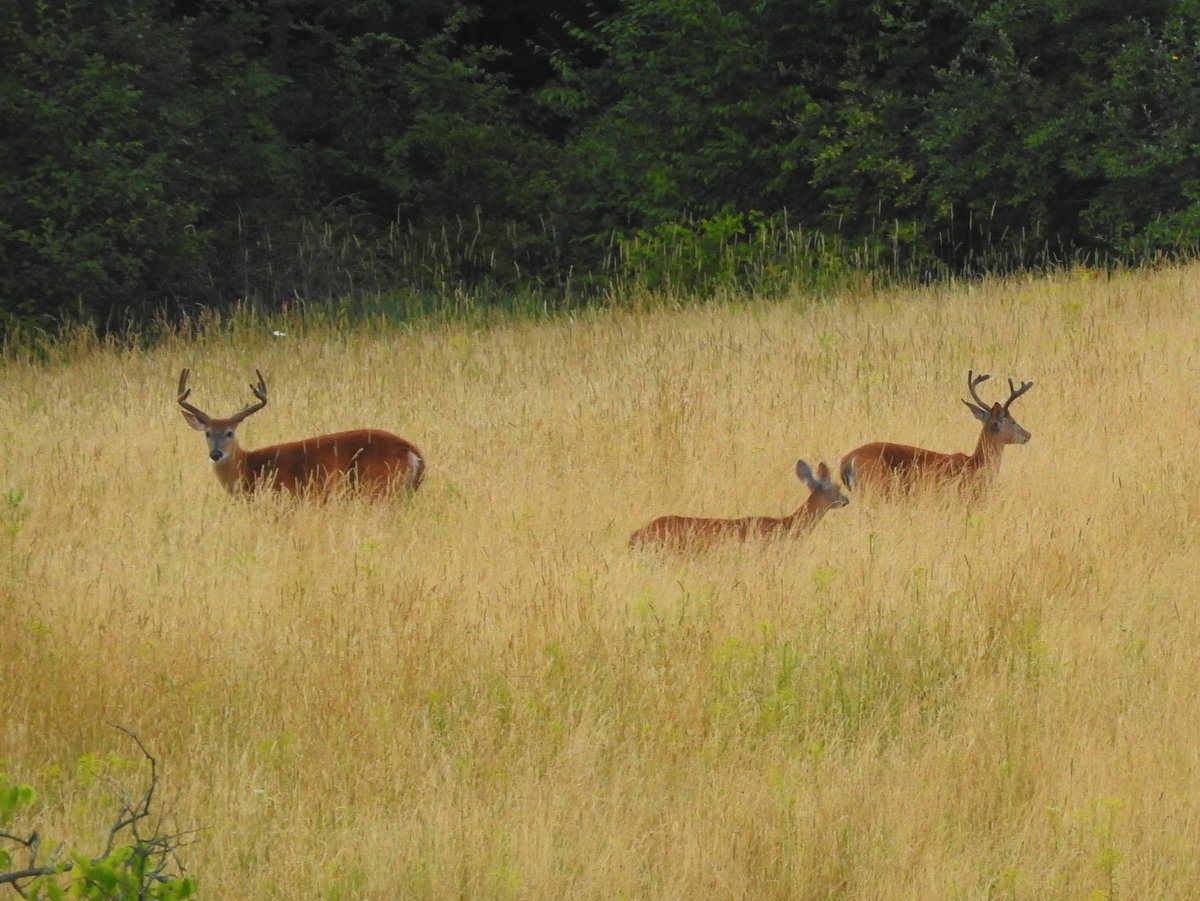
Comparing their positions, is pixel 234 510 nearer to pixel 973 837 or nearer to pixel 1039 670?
pixel 1039 670

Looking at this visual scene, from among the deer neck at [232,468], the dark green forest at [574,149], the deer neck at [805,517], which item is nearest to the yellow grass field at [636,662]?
the deer neck at [805,517]

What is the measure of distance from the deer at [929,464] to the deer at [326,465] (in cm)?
214

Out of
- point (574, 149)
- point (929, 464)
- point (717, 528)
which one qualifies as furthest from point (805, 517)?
point (574, 149)

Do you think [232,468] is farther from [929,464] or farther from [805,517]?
[929,464]

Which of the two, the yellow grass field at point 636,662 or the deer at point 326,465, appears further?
the deer at point 326,465

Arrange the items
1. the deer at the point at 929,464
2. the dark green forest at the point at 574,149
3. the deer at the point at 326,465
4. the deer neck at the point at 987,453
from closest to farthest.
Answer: the deer at the point at 929,464
the deer neck at the point at 987,453
the deer at the point at 326,465
the dark green forest at the point at 574,149

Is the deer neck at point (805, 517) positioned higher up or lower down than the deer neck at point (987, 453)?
lower down

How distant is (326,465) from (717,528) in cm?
238

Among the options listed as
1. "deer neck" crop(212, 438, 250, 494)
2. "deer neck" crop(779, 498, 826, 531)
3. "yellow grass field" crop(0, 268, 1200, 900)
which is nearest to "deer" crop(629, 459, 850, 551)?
"deer neck" crop(779, 498, 826, 531)

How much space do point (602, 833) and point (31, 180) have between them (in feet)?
48.8

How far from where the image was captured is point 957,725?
5.26 m

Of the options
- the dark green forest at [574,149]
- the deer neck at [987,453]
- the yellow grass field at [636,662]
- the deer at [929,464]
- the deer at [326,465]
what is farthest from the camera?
the dark green forest at [574,149]

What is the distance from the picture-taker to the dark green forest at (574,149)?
18250 millimetres

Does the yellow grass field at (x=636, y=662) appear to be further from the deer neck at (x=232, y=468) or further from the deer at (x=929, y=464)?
the deer neck at (x=232, y=468)
